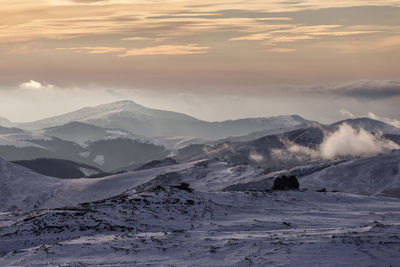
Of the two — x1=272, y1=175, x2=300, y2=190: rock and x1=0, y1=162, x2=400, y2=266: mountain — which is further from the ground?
x1=0, y1=162, x2=400, y2=266: mountain

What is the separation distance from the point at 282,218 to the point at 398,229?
55.4 ft

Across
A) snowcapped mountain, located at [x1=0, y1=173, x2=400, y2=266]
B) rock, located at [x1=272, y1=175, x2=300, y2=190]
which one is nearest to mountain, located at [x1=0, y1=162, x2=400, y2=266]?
snowcapped mountain, located at [x1=0, y1=173, x2=400, y2=266]

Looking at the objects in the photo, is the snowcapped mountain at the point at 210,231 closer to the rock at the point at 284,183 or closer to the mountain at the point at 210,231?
the mountain at the point at 210,231

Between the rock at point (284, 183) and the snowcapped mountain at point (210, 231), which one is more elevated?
the snowcapped mountain at point (210, 231)

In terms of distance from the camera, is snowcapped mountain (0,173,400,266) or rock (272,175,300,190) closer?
snowcapped mountain (0,173,400,266)

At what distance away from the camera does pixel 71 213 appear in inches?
2623

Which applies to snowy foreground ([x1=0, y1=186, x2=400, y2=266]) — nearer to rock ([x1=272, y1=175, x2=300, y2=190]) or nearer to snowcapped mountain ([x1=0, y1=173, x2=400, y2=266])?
snowcapped mountain ([x1=0, y1=173, x2=400, y2=266])

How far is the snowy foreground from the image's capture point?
45.5 meters

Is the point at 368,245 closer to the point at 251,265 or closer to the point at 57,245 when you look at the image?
the point at 251,265

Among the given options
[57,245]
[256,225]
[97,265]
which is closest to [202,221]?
[256,225]

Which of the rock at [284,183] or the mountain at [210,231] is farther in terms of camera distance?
the rock at [284,183]

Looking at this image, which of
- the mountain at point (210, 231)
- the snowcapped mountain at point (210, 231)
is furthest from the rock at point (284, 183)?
the snowcapped mountain at point (210, 231)

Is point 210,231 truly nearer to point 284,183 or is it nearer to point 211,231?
point 211,231

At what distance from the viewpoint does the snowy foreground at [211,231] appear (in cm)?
4549
